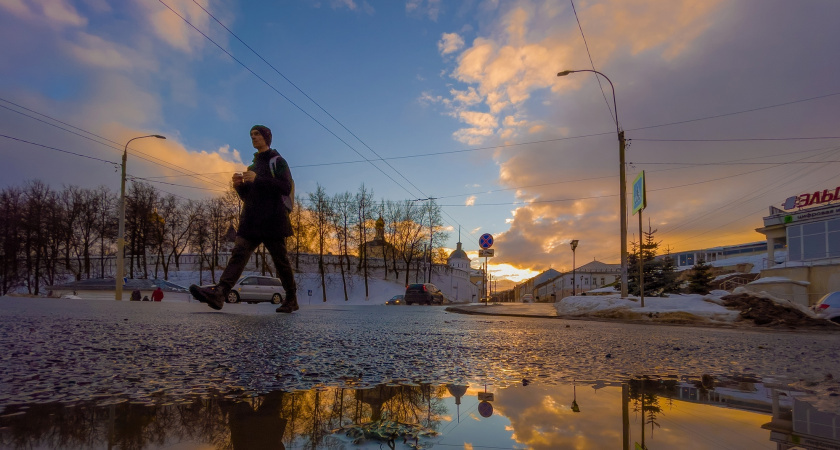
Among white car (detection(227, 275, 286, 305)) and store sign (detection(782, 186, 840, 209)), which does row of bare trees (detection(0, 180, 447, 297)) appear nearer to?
white car (detection(227, 275, 286, 305))

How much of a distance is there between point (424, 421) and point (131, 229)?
56068mm

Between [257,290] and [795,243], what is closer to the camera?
[257,290]

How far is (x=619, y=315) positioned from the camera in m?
12.9

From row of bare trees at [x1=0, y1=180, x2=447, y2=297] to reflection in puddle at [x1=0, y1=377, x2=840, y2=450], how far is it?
4778 cm

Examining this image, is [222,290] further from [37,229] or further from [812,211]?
[37,229]

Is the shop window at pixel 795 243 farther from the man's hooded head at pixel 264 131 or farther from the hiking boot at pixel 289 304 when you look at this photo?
the man's hooded head at pixel 264 131

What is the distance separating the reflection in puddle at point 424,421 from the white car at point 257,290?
2720 cm

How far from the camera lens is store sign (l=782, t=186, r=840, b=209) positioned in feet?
120

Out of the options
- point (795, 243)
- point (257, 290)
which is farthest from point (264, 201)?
point (795, 243)

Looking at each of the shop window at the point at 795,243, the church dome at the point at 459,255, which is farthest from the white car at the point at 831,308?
the church dome at the point at 459,255

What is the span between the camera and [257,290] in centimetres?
2864

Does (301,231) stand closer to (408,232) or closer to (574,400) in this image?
(408,232)

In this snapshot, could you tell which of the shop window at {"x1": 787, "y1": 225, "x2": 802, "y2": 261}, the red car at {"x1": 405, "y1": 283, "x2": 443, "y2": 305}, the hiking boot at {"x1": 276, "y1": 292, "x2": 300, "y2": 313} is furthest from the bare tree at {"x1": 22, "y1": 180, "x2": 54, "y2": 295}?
the shop window at {"x1": 787, "y1": 225, "x2": 802, "y2": 261}

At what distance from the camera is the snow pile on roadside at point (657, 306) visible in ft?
38.1
